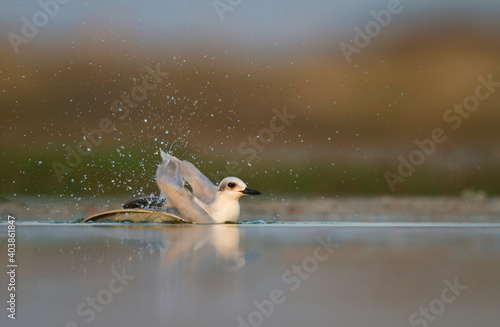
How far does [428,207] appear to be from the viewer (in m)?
6.65

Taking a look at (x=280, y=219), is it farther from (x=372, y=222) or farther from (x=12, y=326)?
(x=12, y=326)

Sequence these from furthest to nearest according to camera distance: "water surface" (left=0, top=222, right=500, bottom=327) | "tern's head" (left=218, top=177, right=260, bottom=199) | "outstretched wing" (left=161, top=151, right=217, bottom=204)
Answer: "outstretched wing" (left=161, top=151, right=217, bottom=204)
"tern's head" (left=218, top=177, right=260, bottom=199)
"water surface" (left=0, top=222, right=500, bottom=327)

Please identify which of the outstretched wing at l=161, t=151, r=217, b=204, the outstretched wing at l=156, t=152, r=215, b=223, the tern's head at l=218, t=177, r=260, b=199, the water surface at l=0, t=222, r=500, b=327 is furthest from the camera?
the outstretched wing at l=161, t=151, r=217, b=204

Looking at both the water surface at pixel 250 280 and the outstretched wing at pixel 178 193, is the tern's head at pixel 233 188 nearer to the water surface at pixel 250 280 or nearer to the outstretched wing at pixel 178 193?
the outstretched wing at pixel 178 193

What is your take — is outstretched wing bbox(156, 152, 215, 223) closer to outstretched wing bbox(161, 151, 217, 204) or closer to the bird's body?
the bird's body

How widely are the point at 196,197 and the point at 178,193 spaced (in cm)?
21

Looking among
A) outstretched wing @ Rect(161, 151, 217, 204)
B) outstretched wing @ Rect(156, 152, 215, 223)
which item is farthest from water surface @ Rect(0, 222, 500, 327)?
outstretched wing @ Rect(161, 151, 217, 204)

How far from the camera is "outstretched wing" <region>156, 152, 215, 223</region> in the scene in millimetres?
5102

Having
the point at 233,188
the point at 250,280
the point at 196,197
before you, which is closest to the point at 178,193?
the point at 196,197

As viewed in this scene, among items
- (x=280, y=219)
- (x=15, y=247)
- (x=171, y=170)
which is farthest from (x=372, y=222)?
(x=15, y=247)

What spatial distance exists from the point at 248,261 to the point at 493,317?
3.52 feet

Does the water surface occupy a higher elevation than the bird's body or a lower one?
lower

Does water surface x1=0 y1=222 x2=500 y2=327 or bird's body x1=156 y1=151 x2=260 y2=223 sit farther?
bird's body x1=156 y1=151 x2=260 y2=223

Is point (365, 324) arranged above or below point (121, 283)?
below
